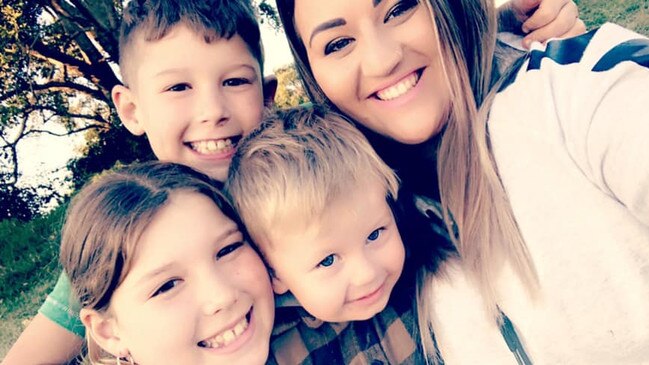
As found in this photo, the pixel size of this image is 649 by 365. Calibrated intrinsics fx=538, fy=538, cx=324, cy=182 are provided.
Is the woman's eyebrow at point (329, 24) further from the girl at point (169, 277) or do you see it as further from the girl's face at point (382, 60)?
the girl at point (169, 277)

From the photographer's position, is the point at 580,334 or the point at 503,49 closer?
the point at 580,334

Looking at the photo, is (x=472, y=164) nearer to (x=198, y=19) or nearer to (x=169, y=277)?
(x=169, y=277)

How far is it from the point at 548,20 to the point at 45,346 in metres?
2.18

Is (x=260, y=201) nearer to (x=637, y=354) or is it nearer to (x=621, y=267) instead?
(x=621, y=267)

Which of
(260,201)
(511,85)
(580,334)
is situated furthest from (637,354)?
(260,201)

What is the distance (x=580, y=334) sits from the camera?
141cm

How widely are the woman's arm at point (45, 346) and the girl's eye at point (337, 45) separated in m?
1.51

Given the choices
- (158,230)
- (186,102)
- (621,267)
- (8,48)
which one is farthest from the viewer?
(8,48)

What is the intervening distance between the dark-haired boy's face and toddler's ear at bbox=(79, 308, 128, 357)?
2.12 feet

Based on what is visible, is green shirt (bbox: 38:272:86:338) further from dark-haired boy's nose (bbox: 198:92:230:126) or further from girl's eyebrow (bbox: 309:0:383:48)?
girl's eyebrow (bbox: 309:0:383:48)

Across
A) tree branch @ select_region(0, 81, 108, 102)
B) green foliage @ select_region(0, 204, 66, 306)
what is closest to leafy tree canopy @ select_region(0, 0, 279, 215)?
tree branch @ select_region(0, 81, 108, 102)

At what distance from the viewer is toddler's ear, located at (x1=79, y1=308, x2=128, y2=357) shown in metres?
1.67

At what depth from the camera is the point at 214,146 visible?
7.07 ft

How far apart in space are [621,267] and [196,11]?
174cm
